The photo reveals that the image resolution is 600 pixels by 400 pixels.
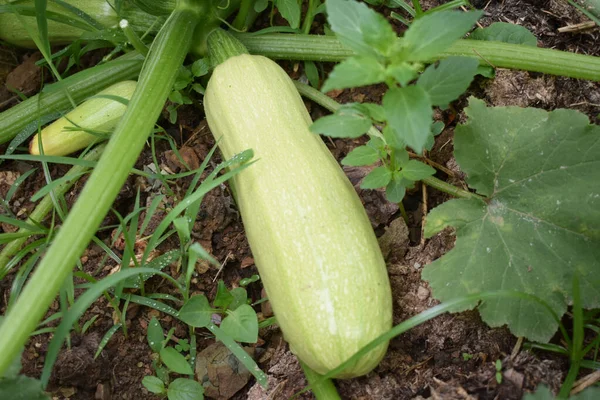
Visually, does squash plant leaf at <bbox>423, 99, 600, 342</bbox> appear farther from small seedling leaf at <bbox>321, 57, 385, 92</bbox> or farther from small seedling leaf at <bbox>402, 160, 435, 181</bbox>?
small seedling leaf at <bbox>321, 57, 385, 92</bbox>

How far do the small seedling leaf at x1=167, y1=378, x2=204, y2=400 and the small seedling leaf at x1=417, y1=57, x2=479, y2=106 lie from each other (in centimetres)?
112

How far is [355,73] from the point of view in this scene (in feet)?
5.48

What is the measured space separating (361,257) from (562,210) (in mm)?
597

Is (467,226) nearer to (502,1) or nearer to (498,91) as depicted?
(498,91)

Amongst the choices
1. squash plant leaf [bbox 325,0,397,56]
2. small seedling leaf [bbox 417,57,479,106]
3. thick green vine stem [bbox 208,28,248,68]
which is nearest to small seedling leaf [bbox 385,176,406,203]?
small seedling leaf [bbox 417,57,479,106]

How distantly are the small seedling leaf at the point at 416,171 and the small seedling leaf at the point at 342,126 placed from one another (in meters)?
0.32

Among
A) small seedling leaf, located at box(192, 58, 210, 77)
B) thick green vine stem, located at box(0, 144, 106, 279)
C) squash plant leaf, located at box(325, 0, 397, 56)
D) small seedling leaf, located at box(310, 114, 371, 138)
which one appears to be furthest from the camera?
small seedling leaf, located at box(192, 58, 210, 77)

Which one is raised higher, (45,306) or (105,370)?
(45,306)

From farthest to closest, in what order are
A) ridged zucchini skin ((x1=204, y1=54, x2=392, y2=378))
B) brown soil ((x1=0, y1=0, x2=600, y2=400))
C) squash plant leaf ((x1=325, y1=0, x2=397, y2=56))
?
brown soil ((x1=0, y1=0, x2=600, y2=400)), ridged zucchini skin ((x1=204, y1=54, x2=392, y2=378)), squash plant leaf ((x1=325, y1=0, x2=397, y2=56))

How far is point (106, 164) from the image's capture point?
6.51 feet

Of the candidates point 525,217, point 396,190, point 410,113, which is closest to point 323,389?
point 396,190

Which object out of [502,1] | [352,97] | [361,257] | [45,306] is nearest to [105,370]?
[45,306]

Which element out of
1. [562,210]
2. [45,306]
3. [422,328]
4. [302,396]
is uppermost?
[45,306]

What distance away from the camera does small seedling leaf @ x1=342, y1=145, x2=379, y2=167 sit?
207cm
